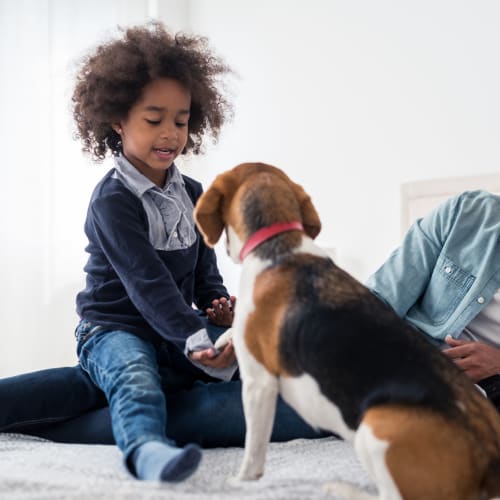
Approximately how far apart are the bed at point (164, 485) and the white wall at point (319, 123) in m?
1.46

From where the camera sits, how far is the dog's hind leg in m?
1.18

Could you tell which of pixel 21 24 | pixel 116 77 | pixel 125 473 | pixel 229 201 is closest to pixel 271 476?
pixel 125 473

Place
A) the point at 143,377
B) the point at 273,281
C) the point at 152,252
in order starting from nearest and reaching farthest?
the point at 273,281
the point at 143,377
the point at 152,252

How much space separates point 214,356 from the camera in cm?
153

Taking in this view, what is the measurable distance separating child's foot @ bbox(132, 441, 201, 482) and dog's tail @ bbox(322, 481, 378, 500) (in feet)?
0.71

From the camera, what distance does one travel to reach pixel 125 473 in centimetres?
134

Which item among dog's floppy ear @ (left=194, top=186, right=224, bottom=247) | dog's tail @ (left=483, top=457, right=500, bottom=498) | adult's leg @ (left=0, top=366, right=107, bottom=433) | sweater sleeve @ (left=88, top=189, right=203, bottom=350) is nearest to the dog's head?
dog's floppy ear @ (left=194, top=186, right=224, bottom=247)

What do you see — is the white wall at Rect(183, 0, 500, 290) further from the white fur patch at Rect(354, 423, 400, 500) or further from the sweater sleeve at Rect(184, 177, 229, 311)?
the white fur patch at Rect(354, 423, 400, 500)

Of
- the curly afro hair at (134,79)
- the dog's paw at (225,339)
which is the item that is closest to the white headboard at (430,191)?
the curly afro hair at (134,79)

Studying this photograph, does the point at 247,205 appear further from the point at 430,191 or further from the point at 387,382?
the point at 430,191

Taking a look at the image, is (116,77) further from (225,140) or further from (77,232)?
(225,140)

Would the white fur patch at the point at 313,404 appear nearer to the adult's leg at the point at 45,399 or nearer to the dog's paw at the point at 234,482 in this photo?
the dog's paw at the point at 234,482

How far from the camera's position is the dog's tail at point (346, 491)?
42.9 inches

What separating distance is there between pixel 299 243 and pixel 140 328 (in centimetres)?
73
